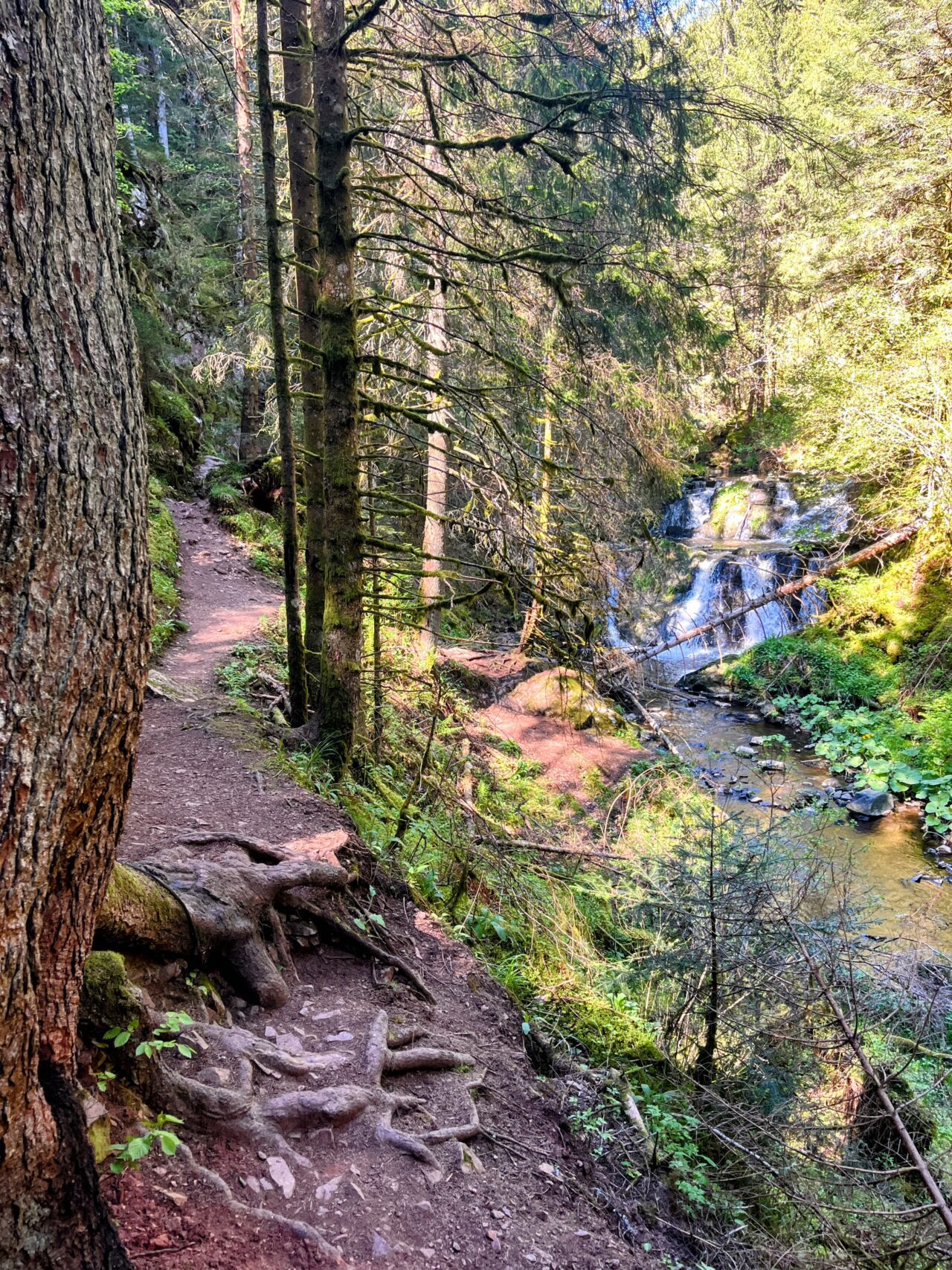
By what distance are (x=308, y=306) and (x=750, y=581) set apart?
13610mm

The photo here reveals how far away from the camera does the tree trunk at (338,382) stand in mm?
4734

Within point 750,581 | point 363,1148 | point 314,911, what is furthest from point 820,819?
point 750,581

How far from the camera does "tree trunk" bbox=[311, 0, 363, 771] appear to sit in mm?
4734

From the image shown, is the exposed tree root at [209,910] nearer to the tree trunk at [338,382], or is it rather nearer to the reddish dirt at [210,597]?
the tree trunk at [338,382]

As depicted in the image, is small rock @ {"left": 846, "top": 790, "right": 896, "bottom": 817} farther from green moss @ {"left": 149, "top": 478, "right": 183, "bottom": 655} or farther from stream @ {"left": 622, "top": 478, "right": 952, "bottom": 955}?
green moss @ {"left": 149, "top": 478, "right": 183, "bottom": 655}

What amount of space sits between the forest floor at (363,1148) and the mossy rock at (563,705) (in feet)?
23.4

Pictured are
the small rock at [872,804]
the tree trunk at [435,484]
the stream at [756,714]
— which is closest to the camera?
the stream at [756,714]

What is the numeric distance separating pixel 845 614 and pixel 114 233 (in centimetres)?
1587

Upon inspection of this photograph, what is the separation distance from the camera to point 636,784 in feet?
31.7

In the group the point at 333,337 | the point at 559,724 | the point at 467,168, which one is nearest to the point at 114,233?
the point at 333,337

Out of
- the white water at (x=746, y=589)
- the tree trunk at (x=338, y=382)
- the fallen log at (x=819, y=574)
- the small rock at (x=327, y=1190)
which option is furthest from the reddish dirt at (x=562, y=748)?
the small rock at (x=327, y=1190)

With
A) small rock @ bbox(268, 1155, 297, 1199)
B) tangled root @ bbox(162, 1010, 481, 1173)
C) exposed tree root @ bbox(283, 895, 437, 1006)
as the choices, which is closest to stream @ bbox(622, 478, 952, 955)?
exposed tree root @ bbox(283, 895, 437, 1006)

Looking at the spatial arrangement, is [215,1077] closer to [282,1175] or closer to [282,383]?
[282,1175]

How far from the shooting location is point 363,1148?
297 centimetres
